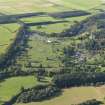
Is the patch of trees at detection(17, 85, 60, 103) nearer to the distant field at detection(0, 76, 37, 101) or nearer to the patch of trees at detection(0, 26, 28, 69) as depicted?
the distant field at detection(0, 76, 37, 101)

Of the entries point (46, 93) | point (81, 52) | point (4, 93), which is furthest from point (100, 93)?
point (81, 52)

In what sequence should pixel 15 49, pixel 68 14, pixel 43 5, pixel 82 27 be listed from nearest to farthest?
pixel 15 49, pixel 82 27, pixel 68 14, pixel 43 5

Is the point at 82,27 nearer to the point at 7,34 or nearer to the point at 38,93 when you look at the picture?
the point at 7,34

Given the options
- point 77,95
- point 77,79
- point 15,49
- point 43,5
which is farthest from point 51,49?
point 43,5

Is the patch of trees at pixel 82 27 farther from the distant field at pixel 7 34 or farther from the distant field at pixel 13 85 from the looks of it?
the distant field at pixel 13 85

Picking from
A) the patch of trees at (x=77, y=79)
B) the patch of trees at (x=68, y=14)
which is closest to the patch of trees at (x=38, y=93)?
the patch of trees at (x=77, y=79)

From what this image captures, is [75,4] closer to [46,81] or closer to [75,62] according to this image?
[75,62]
